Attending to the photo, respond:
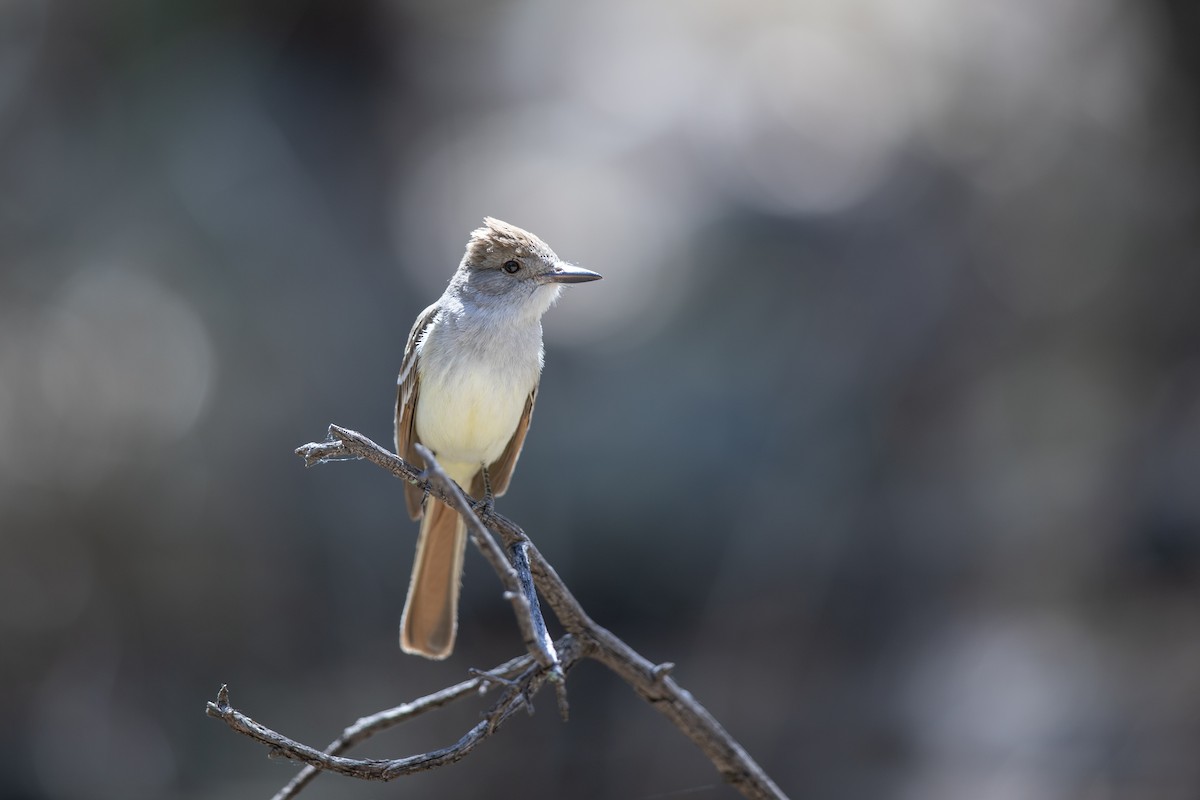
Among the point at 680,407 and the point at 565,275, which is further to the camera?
the point at 680,407

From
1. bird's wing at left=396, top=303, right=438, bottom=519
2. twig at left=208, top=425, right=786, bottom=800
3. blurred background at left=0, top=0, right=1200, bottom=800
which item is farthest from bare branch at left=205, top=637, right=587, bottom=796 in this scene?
blurred background at left=0, top=0, right=1200, bottom=800

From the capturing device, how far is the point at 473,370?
3066 millimetres

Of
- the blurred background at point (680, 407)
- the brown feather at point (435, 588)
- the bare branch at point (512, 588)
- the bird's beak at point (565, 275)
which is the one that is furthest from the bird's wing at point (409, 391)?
the blurred background at point (680, 407)

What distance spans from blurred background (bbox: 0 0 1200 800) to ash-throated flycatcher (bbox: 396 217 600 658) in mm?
3341

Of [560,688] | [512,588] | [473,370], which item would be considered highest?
[473,370]

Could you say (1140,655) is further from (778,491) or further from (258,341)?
(258,341)

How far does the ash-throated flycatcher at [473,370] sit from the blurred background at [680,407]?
3341 millimetres

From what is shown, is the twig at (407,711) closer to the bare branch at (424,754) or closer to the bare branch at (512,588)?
the bare branch at (424,754)

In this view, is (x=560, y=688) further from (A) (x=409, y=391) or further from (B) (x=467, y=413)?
(A) (x=409, y=391)

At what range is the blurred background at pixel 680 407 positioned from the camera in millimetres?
6504

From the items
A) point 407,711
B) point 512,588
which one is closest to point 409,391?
point 407,711

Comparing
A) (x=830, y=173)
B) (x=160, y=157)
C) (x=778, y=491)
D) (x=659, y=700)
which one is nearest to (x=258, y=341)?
(x=160, y=157)

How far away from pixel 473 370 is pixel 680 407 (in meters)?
3.80

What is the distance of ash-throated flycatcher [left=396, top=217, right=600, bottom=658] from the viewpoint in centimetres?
307
